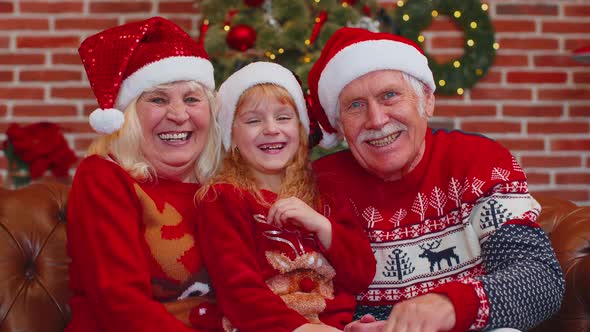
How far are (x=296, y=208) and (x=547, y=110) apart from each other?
2307 millimetres

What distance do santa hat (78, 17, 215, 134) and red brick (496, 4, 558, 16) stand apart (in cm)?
221

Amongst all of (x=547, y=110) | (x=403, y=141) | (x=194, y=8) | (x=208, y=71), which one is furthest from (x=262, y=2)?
(x=547, y=110)

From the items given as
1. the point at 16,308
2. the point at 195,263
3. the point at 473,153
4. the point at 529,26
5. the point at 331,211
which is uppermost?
the point at 529,26

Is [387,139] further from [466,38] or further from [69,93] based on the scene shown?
[69,93]

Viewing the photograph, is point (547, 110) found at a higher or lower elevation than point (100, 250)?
higher

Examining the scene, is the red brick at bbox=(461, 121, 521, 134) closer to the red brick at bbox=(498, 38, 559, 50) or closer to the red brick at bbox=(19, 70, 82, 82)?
the red brick at bbox=(498, 38, 559, 50)

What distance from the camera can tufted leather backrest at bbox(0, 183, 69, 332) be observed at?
199 centimetres

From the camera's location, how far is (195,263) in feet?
5.98

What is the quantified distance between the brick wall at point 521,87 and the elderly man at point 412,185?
1651 mm

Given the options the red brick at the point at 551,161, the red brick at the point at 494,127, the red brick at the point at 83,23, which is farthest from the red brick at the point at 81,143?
the red brick at the point at 551,161

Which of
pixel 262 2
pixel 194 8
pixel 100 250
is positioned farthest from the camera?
pixel 194 8

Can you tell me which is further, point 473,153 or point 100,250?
point 473,153

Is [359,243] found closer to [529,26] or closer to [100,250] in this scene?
[100,250]

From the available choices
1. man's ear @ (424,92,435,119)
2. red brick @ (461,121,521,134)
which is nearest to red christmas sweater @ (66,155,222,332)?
man's ear @ (424,92,435,119)
